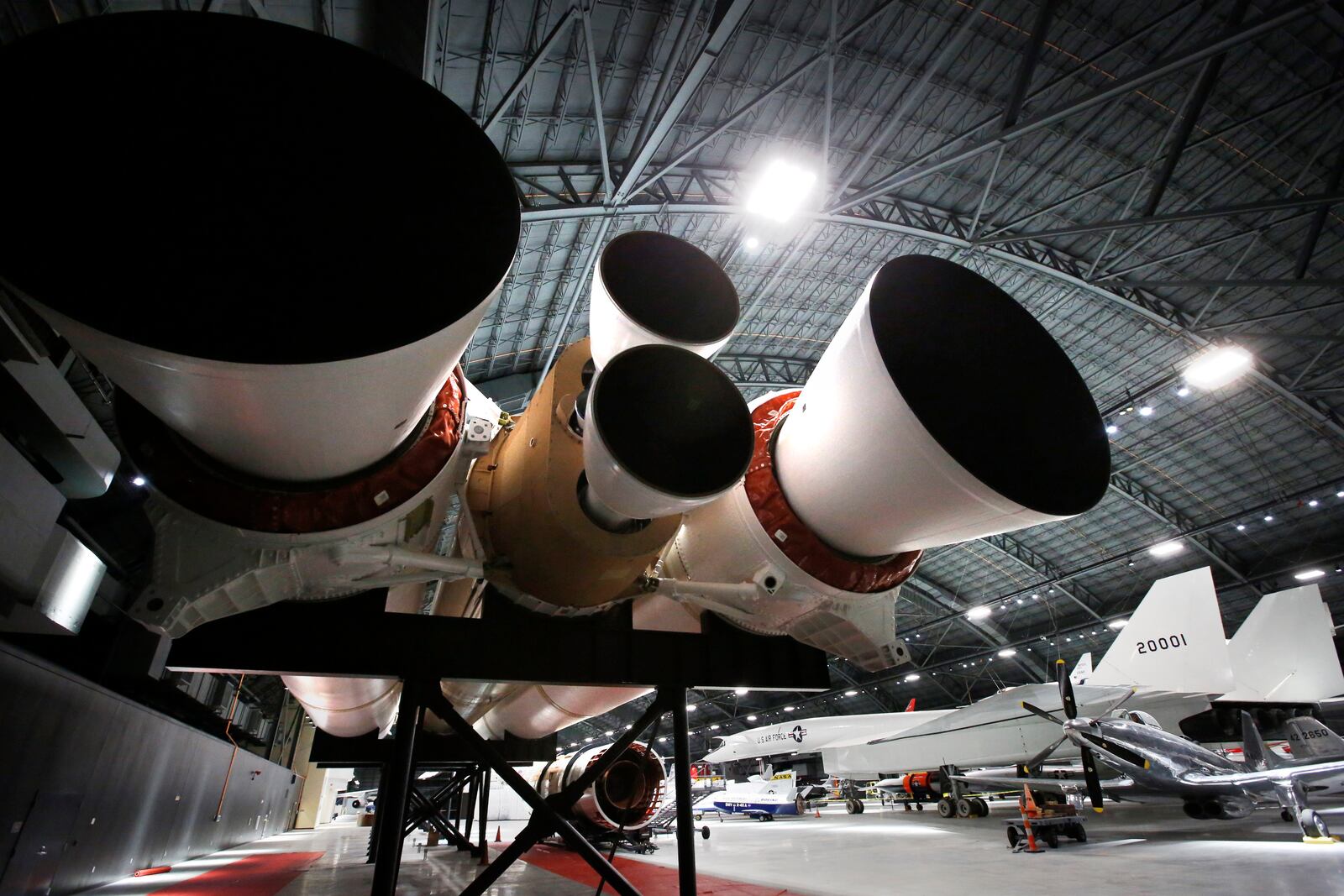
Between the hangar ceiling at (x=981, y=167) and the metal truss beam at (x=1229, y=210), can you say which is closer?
the hangar ceiling at (x=981, y=167)

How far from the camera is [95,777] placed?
764cm

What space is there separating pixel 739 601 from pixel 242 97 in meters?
2.42

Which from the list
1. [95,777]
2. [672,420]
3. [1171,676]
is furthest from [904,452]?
[1171,676]

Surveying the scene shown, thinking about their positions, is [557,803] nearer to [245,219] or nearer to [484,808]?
[245,219]

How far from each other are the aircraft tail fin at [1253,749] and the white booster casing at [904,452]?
1481cm

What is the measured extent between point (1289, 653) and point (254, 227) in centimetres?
2333

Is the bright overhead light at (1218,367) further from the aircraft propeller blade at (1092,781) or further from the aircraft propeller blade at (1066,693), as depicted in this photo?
the aircraft propeller blade at (1092,781)

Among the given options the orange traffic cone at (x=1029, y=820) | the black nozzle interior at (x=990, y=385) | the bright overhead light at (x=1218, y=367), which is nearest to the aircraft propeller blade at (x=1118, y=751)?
the orange traffic cone at (x=1029, y=820)

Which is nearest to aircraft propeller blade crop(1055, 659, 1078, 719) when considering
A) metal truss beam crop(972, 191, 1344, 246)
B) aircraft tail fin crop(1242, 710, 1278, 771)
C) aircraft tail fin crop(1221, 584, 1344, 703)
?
aircraft tail fin crop(1242, 710, 1278, 771)

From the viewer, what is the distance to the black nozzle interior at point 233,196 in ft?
4.13

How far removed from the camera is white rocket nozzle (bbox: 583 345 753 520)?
68.3 inches

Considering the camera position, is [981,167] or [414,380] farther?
[981,167]

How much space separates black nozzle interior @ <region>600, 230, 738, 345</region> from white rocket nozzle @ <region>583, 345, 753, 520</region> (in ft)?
1.62

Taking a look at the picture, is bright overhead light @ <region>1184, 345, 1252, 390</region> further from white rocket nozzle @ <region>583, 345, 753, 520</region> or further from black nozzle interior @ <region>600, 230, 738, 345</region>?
white rocket nozzle @ <region>583, 345, 753, 520</region>
